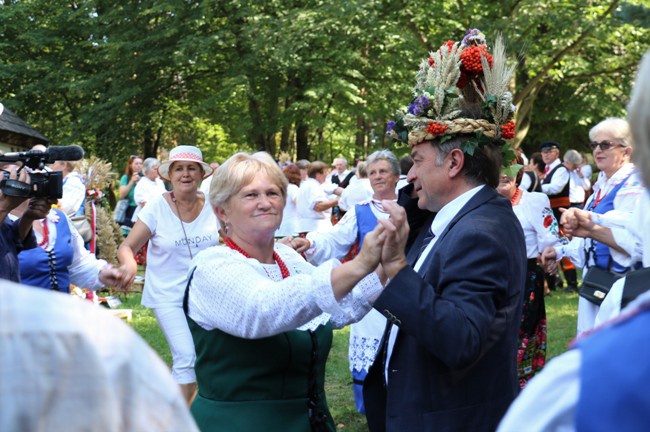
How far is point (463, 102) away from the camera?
126 inches

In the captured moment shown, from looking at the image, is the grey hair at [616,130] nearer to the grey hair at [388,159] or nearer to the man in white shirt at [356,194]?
the grey hair at [388,159]

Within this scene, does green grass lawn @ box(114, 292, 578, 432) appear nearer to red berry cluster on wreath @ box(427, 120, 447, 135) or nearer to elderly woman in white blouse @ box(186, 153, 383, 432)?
elderly woman in white blouse @ box(186, 153, 383, 432)

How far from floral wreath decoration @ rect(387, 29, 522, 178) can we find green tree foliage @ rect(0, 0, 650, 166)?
13399mm

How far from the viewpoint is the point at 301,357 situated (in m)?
3.00

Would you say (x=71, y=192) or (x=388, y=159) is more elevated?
(x=388, y=159)

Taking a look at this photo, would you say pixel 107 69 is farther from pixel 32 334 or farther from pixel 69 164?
pixel 32 334

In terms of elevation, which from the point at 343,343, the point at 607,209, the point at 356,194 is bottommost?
the point at 343,343

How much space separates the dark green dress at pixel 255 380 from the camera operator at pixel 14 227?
1531 millimetres

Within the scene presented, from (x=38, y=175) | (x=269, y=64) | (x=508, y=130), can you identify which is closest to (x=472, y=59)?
(x=508, y=130)

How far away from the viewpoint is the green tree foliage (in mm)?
19016

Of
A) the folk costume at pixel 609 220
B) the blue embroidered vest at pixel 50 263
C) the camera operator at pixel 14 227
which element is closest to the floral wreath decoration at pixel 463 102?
the camera operator at pixel 14 227

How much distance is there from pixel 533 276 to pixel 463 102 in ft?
13.4

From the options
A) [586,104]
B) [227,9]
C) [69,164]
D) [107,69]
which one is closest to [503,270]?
[69,164]

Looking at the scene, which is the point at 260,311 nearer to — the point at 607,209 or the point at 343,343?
the point at 607,209
